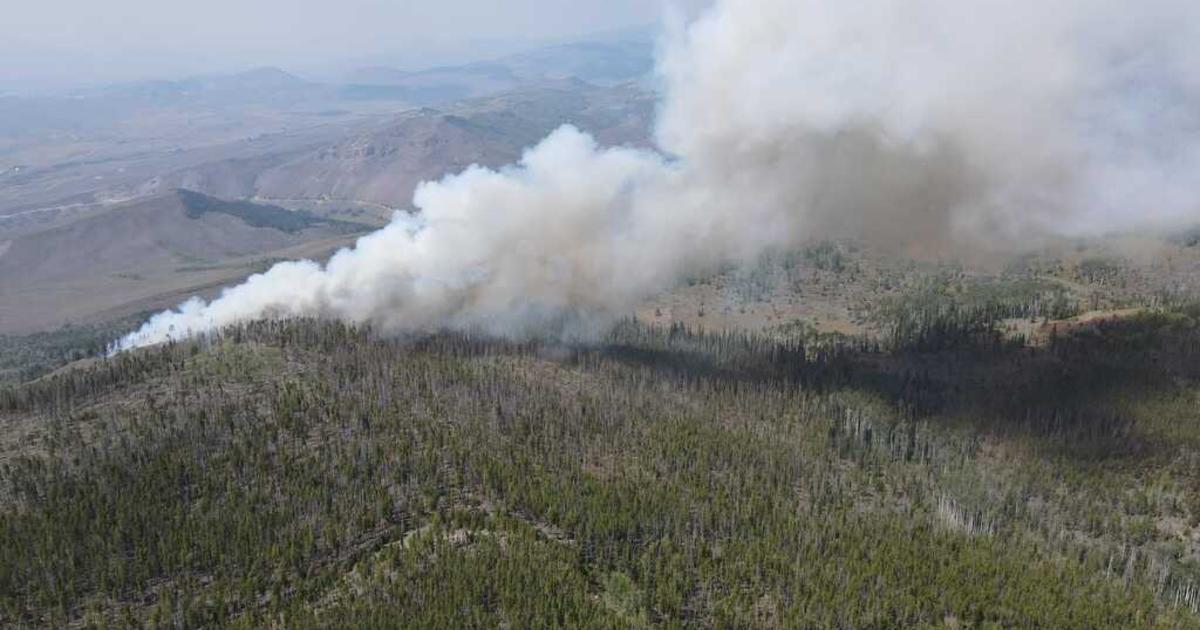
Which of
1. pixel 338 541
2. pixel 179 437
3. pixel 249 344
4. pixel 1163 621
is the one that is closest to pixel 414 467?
pixel 338 541

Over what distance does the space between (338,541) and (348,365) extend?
46248mm

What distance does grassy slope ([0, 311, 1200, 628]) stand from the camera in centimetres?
7738

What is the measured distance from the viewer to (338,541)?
83.5 meters

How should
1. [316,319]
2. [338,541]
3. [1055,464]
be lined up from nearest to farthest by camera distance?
[338,541], [1055,464], [316,319]

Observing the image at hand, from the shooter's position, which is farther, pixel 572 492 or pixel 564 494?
pixel 572 492

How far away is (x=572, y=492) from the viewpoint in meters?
95.6

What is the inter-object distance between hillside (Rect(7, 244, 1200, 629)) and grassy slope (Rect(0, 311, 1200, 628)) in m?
0.39

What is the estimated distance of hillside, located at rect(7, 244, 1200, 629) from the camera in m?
77.4

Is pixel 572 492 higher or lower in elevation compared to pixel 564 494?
higher

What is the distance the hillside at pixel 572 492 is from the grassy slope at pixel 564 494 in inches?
15.3

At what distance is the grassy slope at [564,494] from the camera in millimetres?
77375

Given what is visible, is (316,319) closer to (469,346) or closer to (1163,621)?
(469,346)

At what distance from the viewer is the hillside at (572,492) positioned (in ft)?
254

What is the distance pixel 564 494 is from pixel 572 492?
37.9 inches
